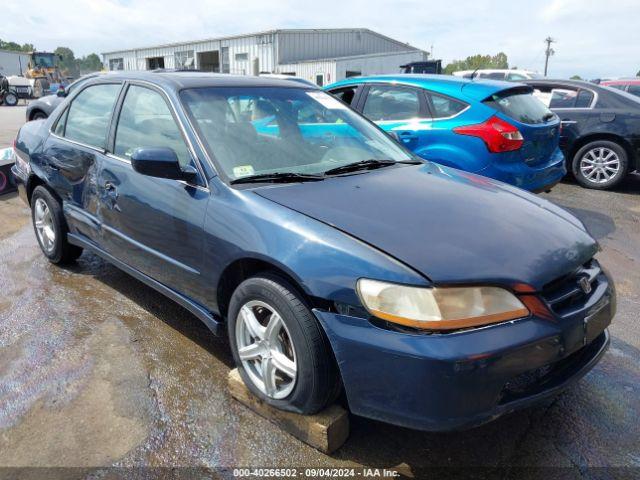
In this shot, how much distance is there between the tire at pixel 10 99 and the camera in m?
27.5

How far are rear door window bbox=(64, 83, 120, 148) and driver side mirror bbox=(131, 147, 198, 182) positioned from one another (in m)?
1.00

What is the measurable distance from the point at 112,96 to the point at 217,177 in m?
1.48

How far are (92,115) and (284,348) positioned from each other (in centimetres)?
247

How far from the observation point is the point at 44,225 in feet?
14.1

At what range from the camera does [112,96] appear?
11.6 feet

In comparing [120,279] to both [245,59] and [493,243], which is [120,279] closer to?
[493,243]

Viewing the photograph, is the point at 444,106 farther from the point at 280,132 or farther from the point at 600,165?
the point at 600,165

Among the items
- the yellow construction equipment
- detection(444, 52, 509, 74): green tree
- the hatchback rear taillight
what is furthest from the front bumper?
detection(444, 52, 509, 74): green tree

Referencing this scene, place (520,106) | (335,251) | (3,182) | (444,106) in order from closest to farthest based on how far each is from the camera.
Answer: (335,251) < (444,106) < (520,106) < (3,182)

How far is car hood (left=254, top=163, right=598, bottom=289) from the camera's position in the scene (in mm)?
1986

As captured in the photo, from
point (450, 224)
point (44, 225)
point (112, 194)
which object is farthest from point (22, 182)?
point (450, 224)

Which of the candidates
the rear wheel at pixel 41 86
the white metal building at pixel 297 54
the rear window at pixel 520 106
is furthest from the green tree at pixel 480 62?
the rear window at pixel 520 106

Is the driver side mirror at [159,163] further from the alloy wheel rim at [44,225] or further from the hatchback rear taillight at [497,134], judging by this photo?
the hatchback rear taillight at [497,134]

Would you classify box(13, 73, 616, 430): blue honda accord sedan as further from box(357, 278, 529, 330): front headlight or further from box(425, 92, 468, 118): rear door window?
box(425, 92, 468, 118): rear door window
